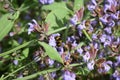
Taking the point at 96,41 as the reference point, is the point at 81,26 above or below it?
above

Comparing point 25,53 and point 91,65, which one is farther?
point 25,53

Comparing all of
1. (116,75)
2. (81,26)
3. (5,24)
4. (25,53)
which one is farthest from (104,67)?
(5,24)

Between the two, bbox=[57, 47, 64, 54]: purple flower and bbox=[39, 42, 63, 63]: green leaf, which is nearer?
bbox=[39, 42, 63, 63]: green leaf

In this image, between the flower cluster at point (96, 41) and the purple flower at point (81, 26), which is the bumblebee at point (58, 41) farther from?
the purple flower at point (81, 26)

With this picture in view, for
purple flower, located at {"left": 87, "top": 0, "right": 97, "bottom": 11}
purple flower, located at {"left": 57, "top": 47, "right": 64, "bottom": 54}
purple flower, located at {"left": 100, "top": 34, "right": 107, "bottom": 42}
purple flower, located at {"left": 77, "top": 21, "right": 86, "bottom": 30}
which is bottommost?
purple flower, located at {"left": 57, "top": 47, "right": 64, "bottom": 54}

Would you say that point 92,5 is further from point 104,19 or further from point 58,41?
point 58,41

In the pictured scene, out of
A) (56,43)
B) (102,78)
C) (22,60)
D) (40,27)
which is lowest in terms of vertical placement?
(102,78)

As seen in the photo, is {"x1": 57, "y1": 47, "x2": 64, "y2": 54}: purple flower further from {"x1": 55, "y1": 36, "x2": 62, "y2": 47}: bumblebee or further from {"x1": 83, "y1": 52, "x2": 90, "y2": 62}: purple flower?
{"x1": 83, "y1": 52, "x2": 90, "y2": 62}: purple flower

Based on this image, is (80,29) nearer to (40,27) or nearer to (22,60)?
(40,27)

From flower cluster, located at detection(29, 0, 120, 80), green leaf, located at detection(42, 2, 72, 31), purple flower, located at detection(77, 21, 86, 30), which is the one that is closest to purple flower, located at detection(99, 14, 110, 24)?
flower cluster, located at detection(29, 0, 120, 80)

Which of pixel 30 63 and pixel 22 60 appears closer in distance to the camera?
pixel 30 63

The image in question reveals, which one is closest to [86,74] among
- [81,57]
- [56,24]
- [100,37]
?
[81,57]
